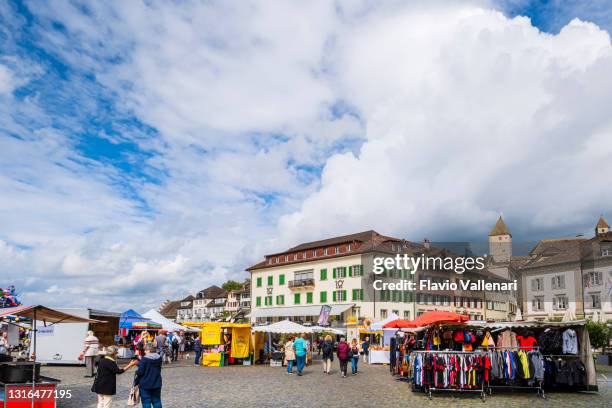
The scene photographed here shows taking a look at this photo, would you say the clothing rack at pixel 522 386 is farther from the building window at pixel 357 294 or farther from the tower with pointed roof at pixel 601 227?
the tower with pointed roof at pixel 601 227

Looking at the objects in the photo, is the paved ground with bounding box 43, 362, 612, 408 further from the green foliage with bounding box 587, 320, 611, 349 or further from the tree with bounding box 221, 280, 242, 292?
the tree with bounding box 221, 280, 242, 292

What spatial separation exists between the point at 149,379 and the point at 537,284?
6590cm

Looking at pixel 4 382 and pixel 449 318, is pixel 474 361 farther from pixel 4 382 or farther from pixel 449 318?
pixel 4 382

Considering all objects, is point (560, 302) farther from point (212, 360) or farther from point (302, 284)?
point (212, 360)

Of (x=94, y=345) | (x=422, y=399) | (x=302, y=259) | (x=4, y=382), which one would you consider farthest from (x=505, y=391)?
(x=302, y=259)

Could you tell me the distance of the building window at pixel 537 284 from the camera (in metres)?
68.0

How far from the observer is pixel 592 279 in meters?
60.8

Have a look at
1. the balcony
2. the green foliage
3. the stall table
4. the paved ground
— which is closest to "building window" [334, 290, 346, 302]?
the balcony

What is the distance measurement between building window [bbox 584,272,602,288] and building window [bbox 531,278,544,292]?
21.9ft

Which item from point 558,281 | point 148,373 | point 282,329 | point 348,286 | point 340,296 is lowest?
point 282,329

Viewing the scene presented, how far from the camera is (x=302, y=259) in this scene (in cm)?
7106

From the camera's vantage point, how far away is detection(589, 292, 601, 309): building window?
59.4 m

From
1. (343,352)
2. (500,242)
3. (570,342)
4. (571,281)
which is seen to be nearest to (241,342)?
(343,352)

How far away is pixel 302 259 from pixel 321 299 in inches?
265
